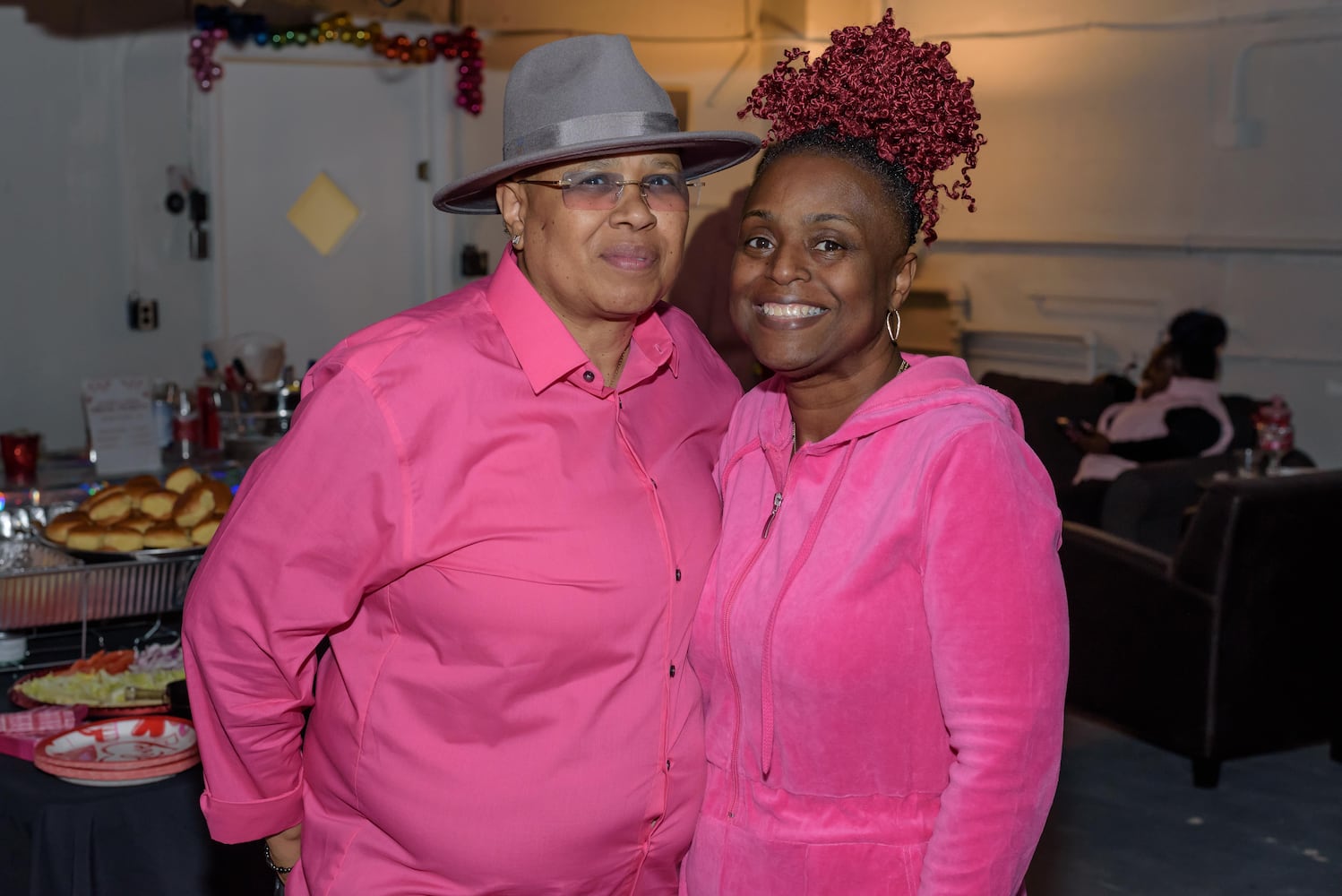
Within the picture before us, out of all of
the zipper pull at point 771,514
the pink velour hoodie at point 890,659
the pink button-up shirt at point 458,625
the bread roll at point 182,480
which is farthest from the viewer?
the bread roll at point 182,480

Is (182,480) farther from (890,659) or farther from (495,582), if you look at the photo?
(890,659)

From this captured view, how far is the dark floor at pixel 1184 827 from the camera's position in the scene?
12.0ft

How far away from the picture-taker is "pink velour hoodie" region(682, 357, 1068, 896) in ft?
4.53

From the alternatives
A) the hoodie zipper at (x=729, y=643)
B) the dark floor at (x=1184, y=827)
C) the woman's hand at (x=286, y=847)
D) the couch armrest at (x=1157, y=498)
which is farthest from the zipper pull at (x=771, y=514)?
the couch armrest at (x=1157, y=498)

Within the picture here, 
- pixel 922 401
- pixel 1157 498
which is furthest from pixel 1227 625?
pixel 922 401

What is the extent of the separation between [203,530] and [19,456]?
0.95 metres

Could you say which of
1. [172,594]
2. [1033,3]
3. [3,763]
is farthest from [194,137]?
[3,763]

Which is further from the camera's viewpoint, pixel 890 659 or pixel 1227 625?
pixel 1227 625

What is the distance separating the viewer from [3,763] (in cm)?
211

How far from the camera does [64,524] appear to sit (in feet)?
9.02

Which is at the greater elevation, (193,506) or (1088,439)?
(193,506)

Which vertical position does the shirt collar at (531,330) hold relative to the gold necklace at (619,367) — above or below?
above

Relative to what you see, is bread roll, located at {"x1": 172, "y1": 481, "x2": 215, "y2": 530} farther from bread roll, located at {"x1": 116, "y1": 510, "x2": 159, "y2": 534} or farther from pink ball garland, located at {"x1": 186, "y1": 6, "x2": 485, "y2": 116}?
pink ball garland, located at {"x1": 186, "y1": 6, "x2": 485, "y2": 116}

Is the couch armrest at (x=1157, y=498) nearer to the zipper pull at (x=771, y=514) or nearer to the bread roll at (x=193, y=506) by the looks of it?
the bread roll at (x=193, y=506)
